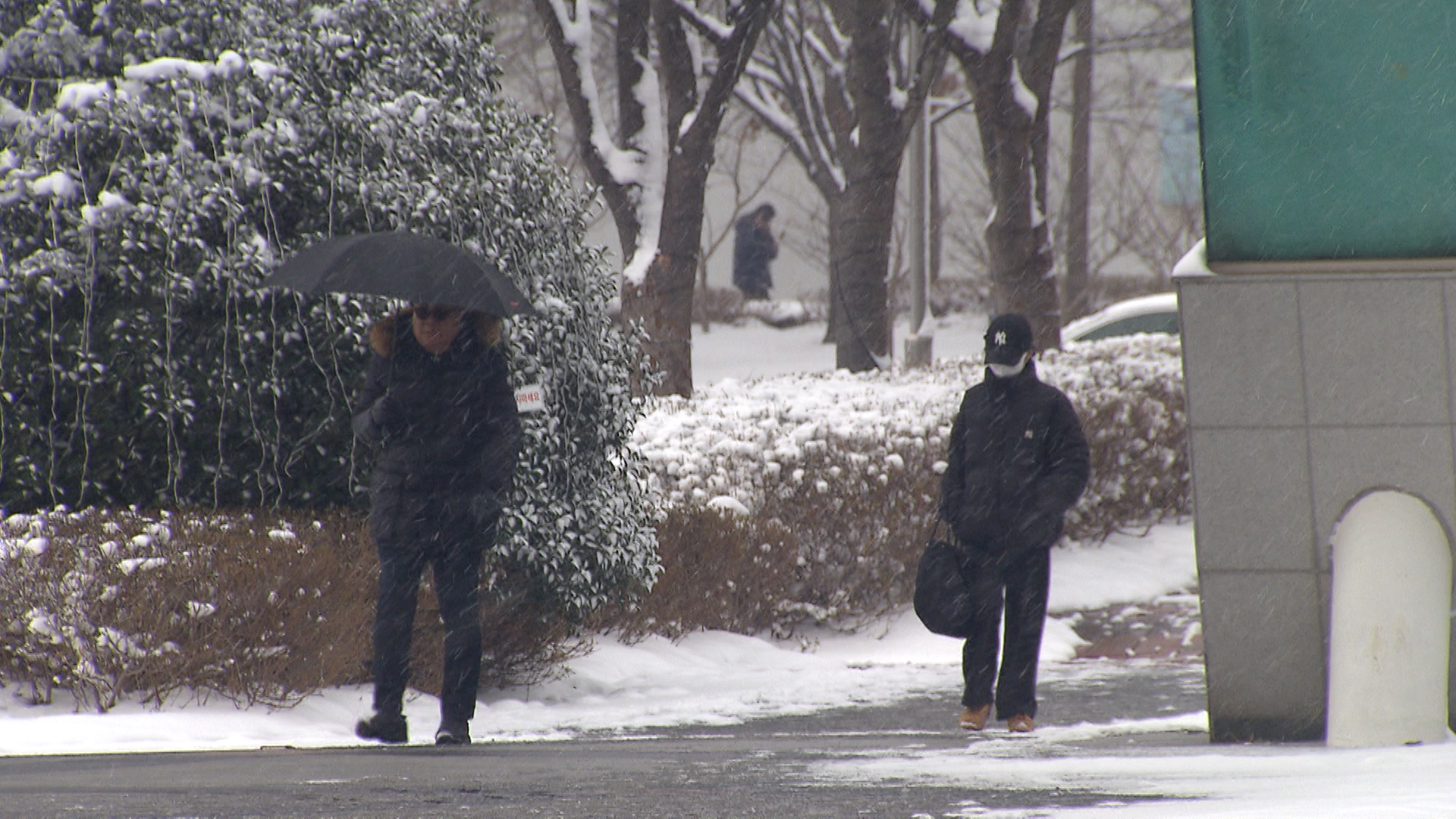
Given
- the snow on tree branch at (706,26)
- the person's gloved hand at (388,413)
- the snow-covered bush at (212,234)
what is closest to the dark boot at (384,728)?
the person's gloved hand at (388,413)

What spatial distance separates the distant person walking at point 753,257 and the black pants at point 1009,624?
29.7 meters

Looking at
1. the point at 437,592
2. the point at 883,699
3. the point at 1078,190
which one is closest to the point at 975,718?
the point at 883,699

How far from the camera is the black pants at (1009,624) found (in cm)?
676

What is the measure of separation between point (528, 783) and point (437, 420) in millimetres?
1587

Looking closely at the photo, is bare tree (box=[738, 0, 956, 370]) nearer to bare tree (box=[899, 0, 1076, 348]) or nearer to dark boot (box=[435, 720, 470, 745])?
bare tree (box=[899, 0, 1076, 348])

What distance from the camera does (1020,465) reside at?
6633mm

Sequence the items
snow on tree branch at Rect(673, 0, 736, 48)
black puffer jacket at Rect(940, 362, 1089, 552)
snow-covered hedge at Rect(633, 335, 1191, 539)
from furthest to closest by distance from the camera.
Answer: snow on tree branch at Rect(673, 0, 736, 48), snow-covered hedge at Rect(633, 335, 1191, 539), black puffer jacket at Rect(940, 362, 1089, 552)

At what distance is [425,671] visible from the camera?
740cm

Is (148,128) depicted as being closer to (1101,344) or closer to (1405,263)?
(1405,263)

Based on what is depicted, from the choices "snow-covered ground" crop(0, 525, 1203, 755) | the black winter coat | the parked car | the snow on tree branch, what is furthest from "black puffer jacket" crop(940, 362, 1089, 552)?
the black winter coat

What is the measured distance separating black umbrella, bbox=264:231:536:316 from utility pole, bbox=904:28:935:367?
13112 mm

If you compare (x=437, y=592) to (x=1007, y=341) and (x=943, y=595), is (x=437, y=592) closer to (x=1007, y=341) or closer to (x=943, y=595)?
(x=943, y=595)

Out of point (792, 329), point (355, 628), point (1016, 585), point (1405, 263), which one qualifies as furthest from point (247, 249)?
point (792, 329)

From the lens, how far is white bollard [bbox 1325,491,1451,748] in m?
5.54
